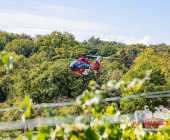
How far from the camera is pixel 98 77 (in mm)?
20406

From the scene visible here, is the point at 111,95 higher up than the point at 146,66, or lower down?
lower down

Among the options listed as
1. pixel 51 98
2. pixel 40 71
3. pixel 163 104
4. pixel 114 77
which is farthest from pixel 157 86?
pixel 40 71

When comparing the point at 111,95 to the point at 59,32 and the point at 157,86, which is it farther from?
the point at 59,32

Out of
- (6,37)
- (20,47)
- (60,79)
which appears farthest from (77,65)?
(6,37)

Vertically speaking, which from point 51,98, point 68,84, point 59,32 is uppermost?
point 59,32

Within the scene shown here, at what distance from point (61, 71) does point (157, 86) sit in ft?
26.3

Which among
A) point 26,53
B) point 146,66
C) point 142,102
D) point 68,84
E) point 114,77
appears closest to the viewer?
point 142,102

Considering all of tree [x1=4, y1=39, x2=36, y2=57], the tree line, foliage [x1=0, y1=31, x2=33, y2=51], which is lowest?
the tree line

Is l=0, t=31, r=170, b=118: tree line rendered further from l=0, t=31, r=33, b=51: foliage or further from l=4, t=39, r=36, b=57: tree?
l=0, t=31, r=33, b=51: foliage

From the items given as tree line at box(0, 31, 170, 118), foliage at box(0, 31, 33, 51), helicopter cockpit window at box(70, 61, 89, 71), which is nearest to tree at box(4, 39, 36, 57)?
foliage at box(0, 31, 33, 51)

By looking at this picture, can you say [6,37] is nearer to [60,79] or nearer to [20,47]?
[20,47]

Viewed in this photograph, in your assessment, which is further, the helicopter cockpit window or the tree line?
the tree line

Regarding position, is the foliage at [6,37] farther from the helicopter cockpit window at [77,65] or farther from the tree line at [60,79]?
the helicopter cockpit window at [77,65]

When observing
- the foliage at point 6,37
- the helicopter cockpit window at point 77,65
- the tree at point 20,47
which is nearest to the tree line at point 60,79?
the helicopter cockpit window at point 77,65
